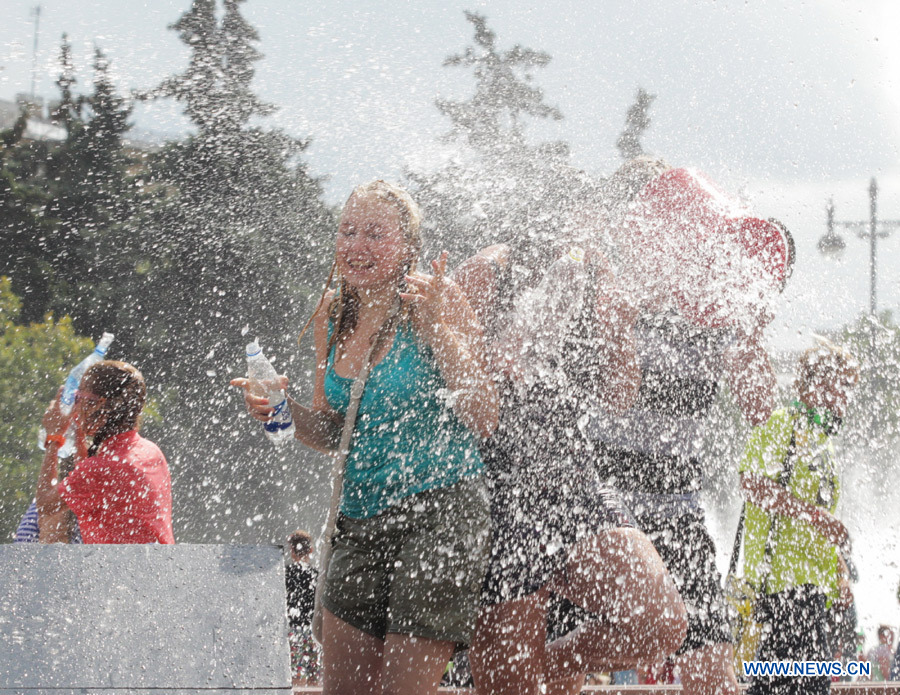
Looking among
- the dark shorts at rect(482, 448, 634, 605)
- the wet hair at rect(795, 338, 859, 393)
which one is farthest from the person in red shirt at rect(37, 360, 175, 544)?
the wet hair at rect(795, 338, 859, 393)

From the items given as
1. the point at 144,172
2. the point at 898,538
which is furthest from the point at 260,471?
the point at 898,538

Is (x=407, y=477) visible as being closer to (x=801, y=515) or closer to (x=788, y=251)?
(x=788, y=251)

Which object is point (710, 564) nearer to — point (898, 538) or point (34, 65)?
point (898, 538)

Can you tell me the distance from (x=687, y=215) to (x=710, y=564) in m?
1.13

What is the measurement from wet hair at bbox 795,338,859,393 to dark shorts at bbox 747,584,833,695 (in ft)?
2.75

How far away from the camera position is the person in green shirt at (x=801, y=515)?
11.6 ft

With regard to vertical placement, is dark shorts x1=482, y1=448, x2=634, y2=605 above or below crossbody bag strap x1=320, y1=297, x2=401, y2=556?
below

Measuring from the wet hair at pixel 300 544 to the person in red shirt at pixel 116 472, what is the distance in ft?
8.50

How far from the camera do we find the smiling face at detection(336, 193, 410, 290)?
102 inches

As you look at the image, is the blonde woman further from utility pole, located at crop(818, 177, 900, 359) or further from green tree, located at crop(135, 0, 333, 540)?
green tree, located at crop(135, 0, 333, 540)

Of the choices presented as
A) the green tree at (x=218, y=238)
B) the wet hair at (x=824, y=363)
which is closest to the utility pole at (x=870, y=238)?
the wet hair at (x=824, y=363)

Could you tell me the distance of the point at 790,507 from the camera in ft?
11.9

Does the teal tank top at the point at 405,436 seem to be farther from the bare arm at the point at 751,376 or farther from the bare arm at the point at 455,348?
the bare arm at the point at 751,376

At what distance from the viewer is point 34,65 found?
35.9 feet
